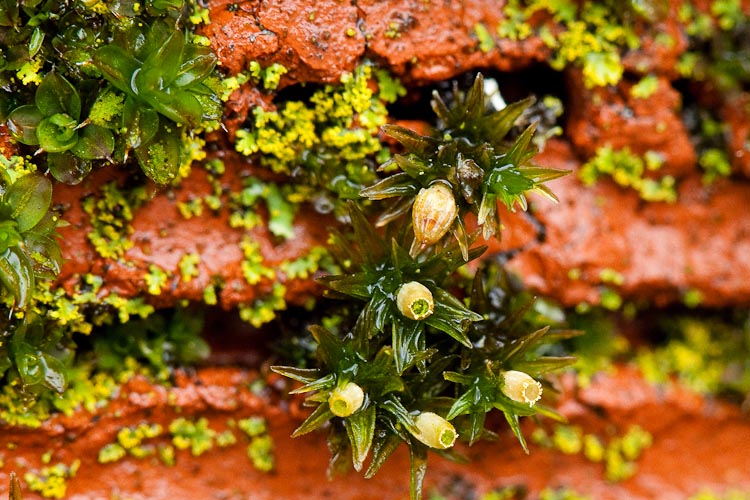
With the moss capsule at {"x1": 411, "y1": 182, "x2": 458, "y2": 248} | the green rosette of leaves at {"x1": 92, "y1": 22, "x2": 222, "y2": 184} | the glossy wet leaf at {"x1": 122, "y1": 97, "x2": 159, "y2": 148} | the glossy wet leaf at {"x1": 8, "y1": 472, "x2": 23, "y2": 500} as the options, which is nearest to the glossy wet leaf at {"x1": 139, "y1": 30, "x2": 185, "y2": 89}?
the green rosette of leaves at {"x1": 92, "y1": 22, "x2": 222, "y2": 184}

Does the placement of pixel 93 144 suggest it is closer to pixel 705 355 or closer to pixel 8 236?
pixel 8 236

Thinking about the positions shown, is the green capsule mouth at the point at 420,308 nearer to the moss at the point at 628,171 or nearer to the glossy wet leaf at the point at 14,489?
the moss at the point at 628,171

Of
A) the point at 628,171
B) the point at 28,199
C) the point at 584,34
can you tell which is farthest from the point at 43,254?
the point at 628,171

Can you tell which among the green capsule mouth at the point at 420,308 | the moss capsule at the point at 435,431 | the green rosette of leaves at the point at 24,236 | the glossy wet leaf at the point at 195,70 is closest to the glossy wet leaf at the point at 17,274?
the green rosette of leaves at the point at 24,236

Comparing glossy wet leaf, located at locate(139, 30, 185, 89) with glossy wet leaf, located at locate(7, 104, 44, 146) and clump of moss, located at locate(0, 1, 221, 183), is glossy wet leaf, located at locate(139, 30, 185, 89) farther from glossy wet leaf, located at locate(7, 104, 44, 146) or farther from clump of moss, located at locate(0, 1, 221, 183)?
glossy wet leaf, located at locate(7, 104, 44, 146)

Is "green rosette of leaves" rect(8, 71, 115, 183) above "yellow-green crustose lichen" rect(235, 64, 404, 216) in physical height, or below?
above
